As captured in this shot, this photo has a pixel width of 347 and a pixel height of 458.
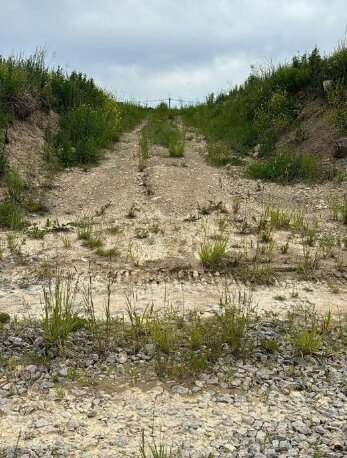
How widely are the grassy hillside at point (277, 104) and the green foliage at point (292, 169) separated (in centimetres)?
121

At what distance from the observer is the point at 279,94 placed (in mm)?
16031

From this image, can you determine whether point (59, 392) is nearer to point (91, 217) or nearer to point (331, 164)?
point (91, 217)

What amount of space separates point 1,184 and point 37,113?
4.51 metres

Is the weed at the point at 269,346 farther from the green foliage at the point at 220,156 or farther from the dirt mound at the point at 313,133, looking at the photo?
the green foliage at the point at 220,156

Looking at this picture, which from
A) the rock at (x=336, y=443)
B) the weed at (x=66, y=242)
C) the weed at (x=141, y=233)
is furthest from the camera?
the weed at (x=141, y=233)

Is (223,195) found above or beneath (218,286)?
above

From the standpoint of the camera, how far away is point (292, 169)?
40.7ft

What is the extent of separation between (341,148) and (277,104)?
3.92 meters

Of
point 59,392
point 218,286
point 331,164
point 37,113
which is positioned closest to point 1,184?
point 37,113

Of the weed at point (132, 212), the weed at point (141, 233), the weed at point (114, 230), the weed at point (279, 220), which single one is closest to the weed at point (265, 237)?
the weed at point (279, 220)

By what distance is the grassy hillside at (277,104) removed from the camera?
1423 cm

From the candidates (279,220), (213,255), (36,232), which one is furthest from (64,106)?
(213,255)

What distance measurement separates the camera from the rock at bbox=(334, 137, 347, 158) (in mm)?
12438

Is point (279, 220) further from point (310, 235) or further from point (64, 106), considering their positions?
point (64, 106)
